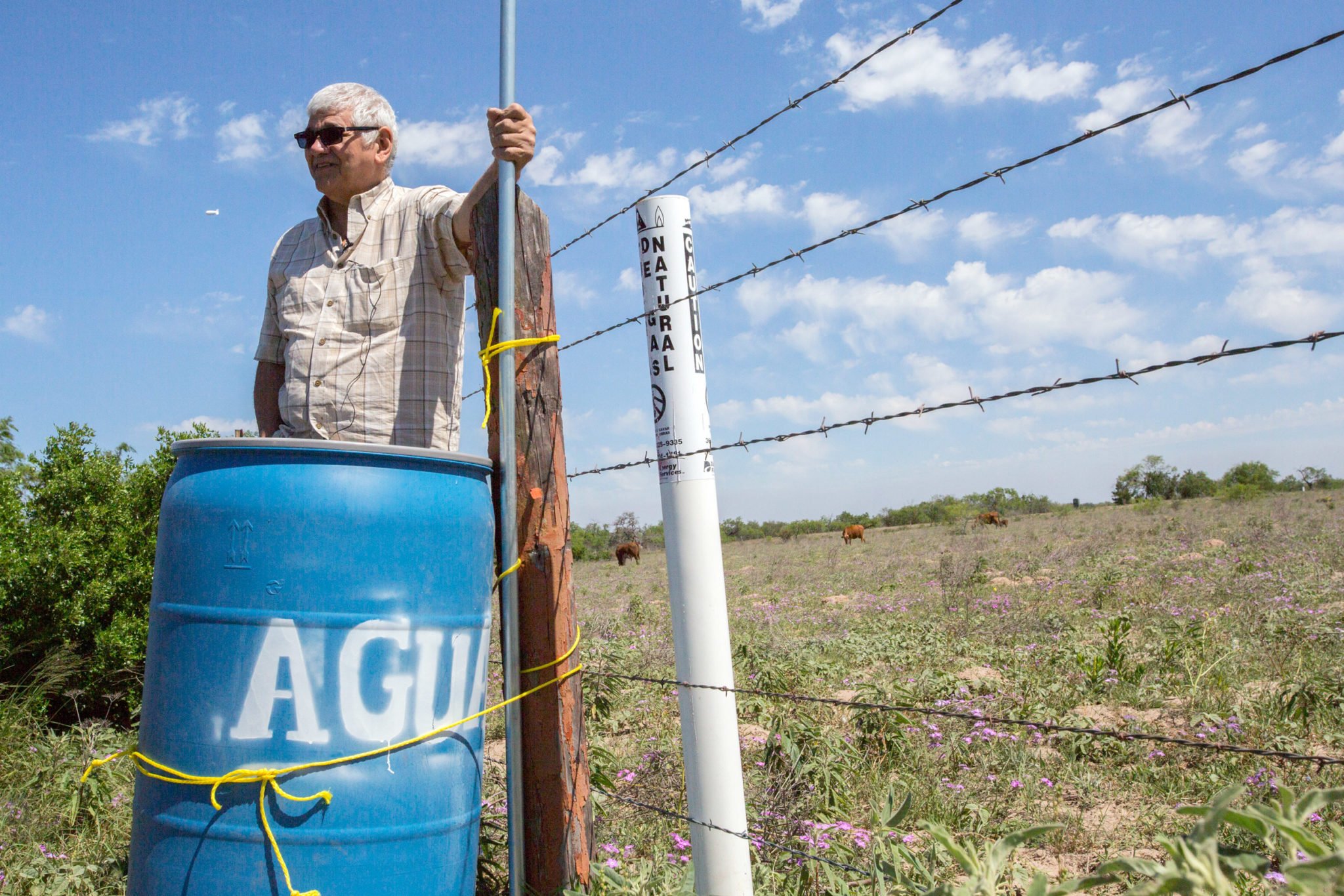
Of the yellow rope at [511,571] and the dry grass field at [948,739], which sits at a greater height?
the yellow rope at [511,571]

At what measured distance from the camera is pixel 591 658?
16.4 ft

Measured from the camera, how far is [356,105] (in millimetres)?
2326

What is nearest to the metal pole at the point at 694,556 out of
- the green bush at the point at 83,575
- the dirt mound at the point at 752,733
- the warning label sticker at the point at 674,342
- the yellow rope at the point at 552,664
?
the warning label sticker at the point at 674,342

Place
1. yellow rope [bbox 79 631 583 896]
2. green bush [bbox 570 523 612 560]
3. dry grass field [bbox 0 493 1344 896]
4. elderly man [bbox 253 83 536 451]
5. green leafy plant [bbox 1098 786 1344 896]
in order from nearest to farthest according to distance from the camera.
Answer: green leafy plant [bbox 1098 786 1344 896]
yellow rope [bbox 79 631 583 896]
elderly man [bbox 253 83 536 451]
dry grass field [bbox 0 493 1344 896]
green bush [bbox 570 523 612 560]

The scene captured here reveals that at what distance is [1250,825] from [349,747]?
4.60ft

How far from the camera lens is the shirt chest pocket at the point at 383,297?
2293 mm

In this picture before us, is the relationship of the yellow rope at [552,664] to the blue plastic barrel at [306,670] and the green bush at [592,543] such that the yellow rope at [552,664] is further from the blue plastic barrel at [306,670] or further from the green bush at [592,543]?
the green bush at [592,543]

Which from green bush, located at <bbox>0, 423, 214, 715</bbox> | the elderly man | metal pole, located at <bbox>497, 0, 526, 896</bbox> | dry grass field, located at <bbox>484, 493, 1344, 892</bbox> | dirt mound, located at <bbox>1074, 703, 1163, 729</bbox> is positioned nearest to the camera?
metal pole, located at <bbox>497, 0, 526, 896</bbox>

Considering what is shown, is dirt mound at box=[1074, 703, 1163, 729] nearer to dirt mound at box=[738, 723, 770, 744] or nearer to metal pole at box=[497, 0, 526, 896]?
dirt mound at box=[738, 723, 770, 744]

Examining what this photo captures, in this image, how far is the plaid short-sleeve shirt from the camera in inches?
90.0

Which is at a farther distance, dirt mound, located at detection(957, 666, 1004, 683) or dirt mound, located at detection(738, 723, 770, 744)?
dirt mound, located at detection(957, 666, 1004, 683)

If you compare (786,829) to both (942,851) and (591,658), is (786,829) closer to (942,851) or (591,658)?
(942,851)

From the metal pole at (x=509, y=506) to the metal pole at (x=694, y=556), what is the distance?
0.33 m

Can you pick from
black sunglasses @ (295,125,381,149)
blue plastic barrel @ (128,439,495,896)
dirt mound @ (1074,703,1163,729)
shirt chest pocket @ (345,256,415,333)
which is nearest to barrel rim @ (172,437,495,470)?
blue plastic barrel @ (128,439,495,896)
